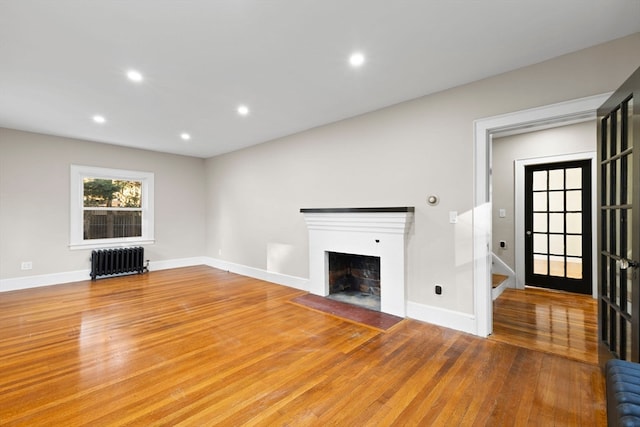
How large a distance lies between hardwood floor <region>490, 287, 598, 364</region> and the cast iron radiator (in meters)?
6.24

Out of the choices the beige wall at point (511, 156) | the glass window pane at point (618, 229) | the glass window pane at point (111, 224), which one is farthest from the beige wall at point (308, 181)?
the beige wall at point (511, 156)

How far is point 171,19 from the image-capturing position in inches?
80.9

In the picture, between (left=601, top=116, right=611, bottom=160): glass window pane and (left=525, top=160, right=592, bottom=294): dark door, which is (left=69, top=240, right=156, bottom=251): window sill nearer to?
(left=601, top=116, right=611, bottom=160): glass window pane

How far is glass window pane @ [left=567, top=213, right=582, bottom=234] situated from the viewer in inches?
173

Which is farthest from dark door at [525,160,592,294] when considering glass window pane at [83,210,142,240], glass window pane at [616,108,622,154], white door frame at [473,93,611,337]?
glass window pane at [83,210,142,240]

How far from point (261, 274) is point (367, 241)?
8.40 feet

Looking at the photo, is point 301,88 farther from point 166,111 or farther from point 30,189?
point 30,189

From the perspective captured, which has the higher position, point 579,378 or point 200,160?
point 200,160

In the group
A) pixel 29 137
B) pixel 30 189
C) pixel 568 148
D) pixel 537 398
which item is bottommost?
pixel 537 398

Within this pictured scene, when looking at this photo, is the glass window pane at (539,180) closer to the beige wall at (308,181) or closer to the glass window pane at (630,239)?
the beige wall at (308,181)

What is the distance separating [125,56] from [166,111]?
1387mm

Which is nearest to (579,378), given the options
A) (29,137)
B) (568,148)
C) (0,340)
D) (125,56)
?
(568,148)

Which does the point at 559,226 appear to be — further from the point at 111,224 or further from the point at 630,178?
the point at 111,224

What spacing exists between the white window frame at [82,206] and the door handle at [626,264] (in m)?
7.12
